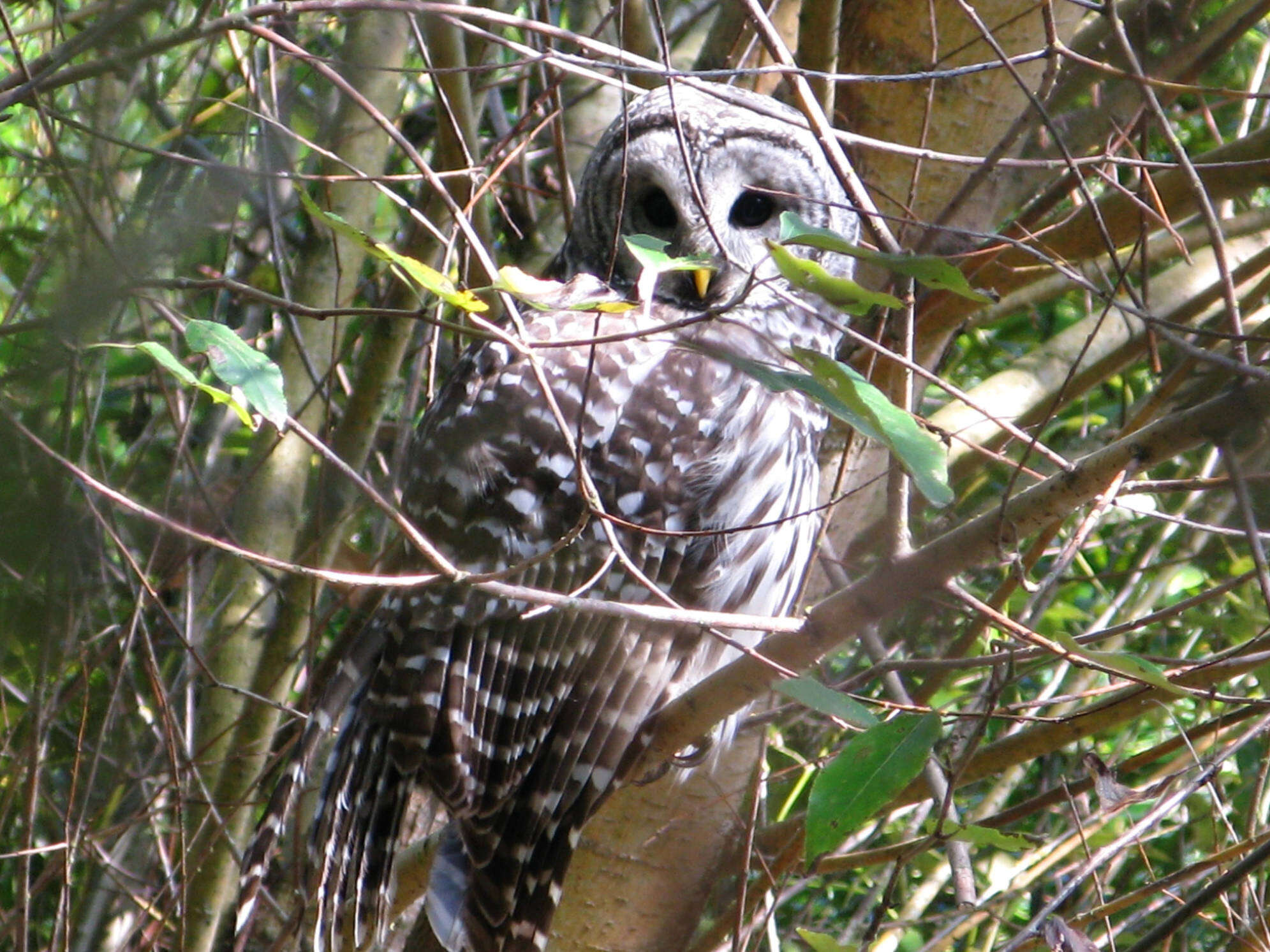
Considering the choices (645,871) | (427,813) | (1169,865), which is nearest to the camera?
(645,871)

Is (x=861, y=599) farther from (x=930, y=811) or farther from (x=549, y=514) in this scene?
(x=930, y=811)

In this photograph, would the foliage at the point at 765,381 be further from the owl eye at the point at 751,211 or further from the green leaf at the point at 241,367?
the owl eye at the point at 751,211

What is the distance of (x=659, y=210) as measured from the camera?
8.96ft

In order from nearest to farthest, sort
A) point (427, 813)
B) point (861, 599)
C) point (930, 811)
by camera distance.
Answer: point (861, 599) → point (427, 813) → point (930, 811)

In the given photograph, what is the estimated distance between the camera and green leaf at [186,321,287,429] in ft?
4.62

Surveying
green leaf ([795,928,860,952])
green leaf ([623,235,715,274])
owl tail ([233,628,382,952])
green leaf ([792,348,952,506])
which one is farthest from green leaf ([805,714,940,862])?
owl tail ([233,628,382,952])

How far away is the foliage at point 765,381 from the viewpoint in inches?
46.9

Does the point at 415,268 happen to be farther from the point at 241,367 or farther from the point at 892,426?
the point at 892,426

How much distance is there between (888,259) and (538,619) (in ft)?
4.33

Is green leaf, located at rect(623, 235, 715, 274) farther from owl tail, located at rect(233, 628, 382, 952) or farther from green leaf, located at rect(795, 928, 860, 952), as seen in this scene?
owl tail, located at rect(233, 628, 382, 952)

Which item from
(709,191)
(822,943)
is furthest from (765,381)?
(709,191)

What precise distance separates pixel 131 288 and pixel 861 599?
2.56 ft

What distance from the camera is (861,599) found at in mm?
1303

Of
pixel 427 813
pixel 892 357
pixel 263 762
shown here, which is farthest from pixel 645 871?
pixel 892 357
